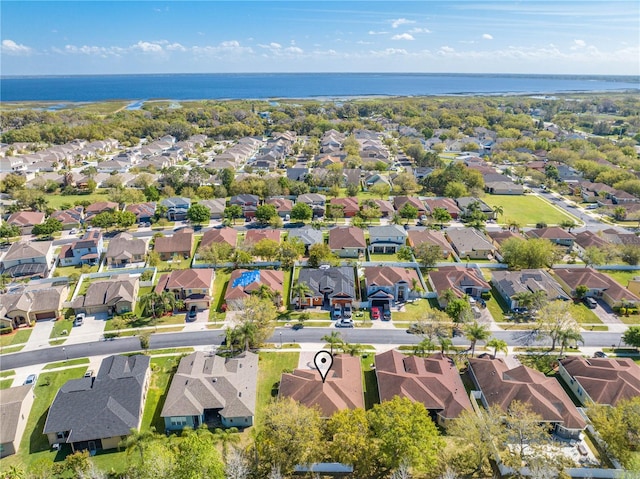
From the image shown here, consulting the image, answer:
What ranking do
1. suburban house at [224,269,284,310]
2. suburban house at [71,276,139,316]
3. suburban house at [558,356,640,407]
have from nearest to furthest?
suburban house at [558,356,640,407], suburban house at [71,276,139,316], suburban house at [224,269,284,310]

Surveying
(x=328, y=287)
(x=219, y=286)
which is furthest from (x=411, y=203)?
(x=219, y=286)

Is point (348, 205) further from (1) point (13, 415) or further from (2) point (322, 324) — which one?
(1) point (13, 415)

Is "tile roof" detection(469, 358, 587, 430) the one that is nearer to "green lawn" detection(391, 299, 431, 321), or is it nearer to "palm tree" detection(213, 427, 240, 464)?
"green lawn" detection(391, 299, 431, 321)

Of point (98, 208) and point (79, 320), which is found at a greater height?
point (98, 208)

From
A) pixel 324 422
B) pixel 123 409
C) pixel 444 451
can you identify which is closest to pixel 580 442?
pixel 444 451

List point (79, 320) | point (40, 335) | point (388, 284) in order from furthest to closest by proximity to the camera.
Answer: point (388, 284), point (79, 320), point (40, 335)

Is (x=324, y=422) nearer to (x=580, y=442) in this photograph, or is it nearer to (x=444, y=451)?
(x=444, y=451)

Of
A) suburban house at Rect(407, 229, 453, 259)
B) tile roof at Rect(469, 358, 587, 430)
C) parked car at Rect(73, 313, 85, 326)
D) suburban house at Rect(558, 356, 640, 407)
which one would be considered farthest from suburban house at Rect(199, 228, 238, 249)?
suburban house at Rect(558, 356, 640, 407)
